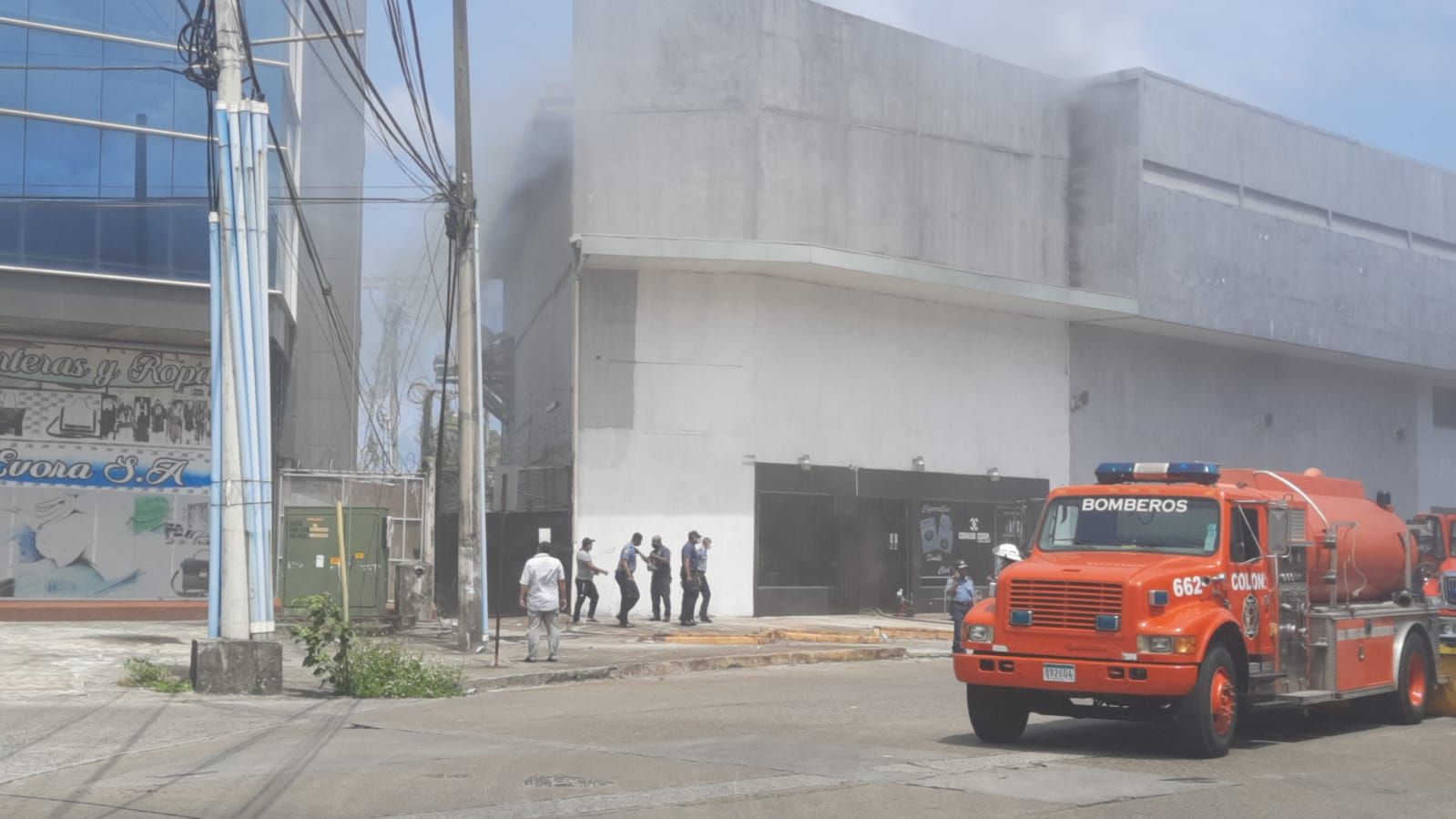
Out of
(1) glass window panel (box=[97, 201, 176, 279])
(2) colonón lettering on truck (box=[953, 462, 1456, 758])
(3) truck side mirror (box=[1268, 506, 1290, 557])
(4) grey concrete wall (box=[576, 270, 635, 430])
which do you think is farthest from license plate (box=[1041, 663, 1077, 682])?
(4) grey concrete wall (box=[576, 270, 635, 430])

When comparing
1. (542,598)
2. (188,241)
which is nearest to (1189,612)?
(542,598)

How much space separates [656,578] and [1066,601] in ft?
58.5

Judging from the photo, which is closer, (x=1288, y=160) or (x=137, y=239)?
(x=137, y=239)

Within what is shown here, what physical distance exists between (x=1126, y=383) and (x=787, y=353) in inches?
472

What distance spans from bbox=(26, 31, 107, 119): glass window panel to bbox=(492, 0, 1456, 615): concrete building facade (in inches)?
381

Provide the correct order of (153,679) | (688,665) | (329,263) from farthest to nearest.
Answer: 1. (329,263)
2. (688,665)
3. (153,679)

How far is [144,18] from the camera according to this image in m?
25.3

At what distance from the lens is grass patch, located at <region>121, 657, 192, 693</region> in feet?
53.1

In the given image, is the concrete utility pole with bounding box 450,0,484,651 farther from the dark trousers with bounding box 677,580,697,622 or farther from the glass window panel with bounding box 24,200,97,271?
the dark trousers with bounding box 677,580,697,622

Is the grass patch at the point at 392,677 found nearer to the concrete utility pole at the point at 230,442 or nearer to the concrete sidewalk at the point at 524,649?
the concrete sidewalk at the point at 524,649

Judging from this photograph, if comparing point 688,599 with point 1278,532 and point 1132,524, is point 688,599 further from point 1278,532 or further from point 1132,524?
point 1278,532

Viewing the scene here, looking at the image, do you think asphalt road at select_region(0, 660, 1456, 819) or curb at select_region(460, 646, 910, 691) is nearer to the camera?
asphalt road at select_region(0, 660, 1456, 819)

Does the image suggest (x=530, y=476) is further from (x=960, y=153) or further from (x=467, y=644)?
(x=960, y=153)

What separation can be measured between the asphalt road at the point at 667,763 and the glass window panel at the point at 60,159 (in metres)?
11.8
